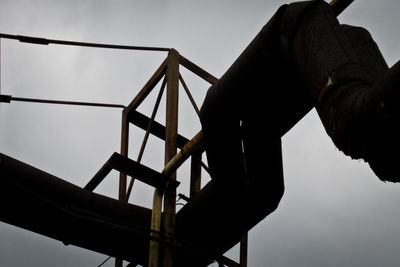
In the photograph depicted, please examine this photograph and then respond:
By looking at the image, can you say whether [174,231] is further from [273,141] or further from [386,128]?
[386,128]

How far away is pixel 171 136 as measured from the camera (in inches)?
227

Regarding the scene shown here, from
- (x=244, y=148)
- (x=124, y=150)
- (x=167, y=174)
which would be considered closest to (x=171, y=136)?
(x=167, y=174)

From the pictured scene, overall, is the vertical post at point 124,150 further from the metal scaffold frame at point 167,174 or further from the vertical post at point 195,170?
the vertical post at point 195,170

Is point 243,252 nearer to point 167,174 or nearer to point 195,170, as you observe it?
point 195,170

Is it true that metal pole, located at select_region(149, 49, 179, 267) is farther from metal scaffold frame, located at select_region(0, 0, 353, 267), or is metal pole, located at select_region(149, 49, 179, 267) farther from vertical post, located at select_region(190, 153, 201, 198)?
vertical post, located at select_region(190, 153, 201, 198)

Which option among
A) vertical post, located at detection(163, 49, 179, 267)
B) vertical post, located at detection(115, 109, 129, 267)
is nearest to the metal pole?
vertical post, located at detection(163, 49, 179, 267)

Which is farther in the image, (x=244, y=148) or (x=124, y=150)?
(x=124, y=150)

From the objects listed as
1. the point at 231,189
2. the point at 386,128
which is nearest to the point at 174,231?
the point at 231,189

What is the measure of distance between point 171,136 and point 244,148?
175 centimetres

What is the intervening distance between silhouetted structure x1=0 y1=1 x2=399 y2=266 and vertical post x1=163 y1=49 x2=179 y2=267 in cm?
1

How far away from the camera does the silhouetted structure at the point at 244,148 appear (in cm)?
265

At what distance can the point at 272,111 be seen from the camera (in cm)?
388

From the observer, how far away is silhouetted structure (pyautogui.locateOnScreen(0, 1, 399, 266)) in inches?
104

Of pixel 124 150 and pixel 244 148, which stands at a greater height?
pixel 124 150
